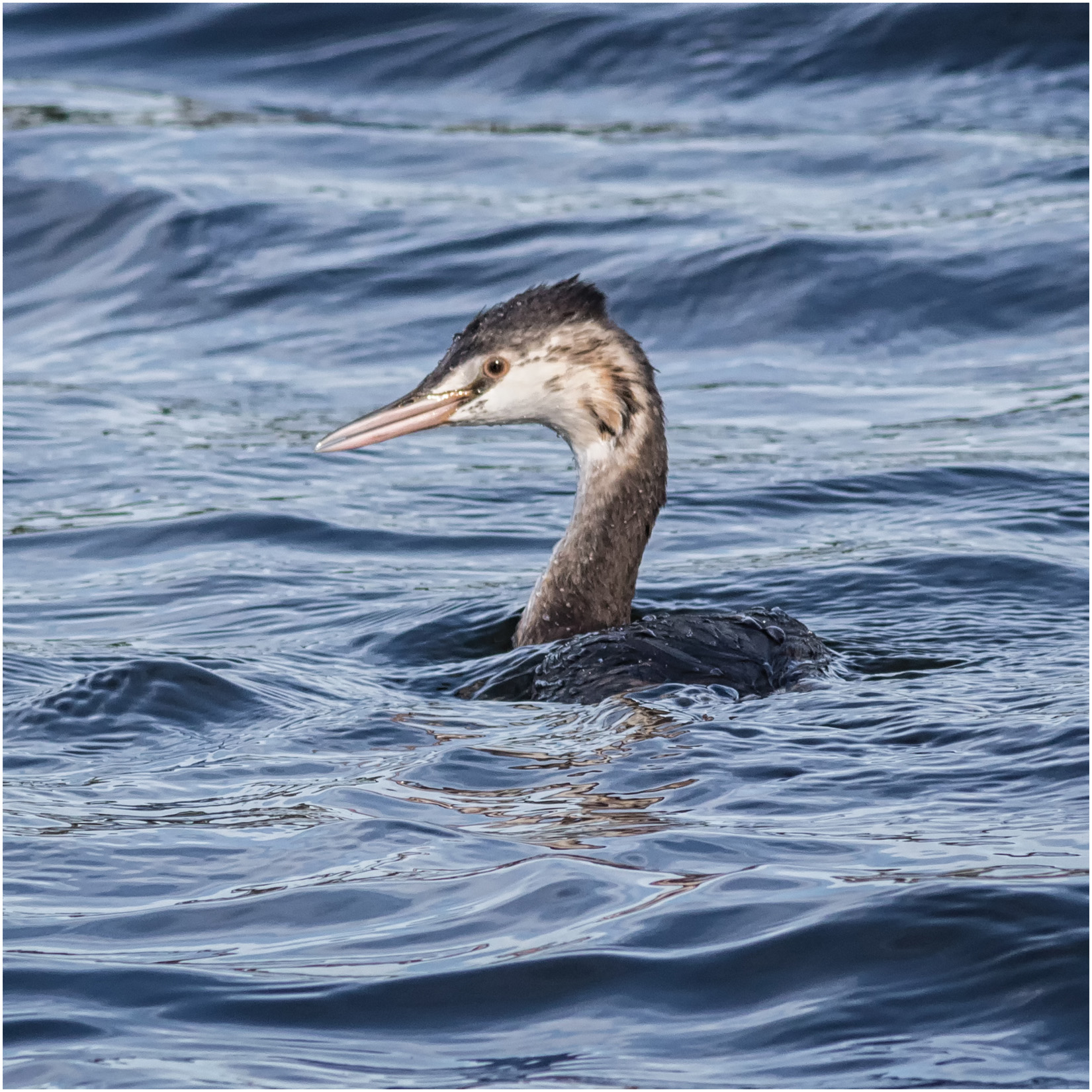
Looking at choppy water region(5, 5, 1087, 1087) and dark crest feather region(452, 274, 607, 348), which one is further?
dark crest feather region(452, 274, 607, 348)

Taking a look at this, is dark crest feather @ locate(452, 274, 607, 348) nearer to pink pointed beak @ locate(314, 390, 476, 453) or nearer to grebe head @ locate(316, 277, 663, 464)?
A: grebe head @ locate(316, 277, 663, 464)

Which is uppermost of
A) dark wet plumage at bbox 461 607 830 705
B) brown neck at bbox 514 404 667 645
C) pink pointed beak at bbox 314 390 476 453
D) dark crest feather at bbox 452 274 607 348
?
dark crest feather at bbox 452 274 607 348

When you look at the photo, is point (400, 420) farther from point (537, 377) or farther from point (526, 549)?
point (526, 549)

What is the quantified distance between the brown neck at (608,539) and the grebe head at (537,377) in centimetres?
5

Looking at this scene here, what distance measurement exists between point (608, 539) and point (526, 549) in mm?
1728

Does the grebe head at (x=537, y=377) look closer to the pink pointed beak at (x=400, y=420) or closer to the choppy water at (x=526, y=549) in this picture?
the pink pointed beak at (x=400, y=420)

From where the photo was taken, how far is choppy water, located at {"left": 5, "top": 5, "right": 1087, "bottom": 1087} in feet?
12.6

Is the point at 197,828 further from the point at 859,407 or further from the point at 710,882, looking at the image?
the point at 859,407

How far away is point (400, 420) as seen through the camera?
254 inches

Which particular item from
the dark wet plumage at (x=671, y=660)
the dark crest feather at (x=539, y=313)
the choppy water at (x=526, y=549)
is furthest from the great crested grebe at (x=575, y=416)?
the choppy water at (x=526, y=549)

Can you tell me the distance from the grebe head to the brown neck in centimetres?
5

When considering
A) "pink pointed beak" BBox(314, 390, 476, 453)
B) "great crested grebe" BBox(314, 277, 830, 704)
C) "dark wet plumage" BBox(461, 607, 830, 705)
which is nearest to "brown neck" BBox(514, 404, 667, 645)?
"great crested grebe" BBox(314, 277, 830, 704)

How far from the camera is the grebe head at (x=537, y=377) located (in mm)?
6406

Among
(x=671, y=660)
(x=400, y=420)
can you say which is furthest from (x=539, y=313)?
(x=671, y=660)
